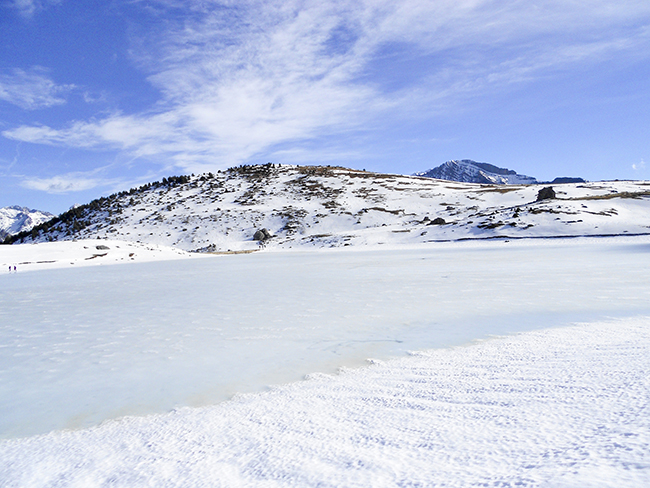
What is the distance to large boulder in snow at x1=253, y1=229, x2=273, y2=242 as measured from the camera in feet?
147

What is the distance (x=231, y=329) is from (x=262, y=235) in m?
39.7

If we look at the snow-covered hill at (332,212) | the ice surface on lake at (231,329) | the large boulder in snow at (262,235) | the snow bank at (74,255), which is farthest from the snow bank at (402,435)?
the large boulder in snow at (262,235)

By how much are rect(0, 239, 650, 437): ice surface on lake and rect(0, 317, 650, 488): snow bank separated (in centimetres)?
49

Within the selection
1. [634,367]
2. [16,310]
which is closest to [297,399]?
[634,367]

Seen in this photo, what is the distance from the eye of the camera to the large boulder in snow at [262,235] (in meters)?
44.8

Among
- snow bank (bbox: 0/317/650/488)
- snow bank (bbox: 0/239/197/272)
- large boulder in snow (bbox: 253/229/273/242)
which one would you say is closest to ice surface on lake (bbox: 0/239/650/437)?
snow bank (bbox: 0/317/650/488)

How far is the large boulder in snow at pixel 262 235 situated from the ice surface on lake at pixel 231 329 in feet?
112

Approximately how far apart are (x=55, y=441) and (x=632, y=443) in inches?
148

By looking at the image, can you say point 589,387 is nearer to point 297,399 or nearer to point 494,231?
point 297,399

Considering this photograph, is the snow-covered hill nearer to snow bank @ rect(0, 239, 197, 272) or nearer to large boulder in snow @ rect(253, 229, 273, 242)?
large boulder in snow @ rect(253, 229, 273, 242)

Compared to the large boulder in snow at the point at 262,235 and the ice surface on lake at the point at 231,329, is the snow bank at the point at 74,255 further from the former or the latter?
the ice surface on lake at the point at 231,329

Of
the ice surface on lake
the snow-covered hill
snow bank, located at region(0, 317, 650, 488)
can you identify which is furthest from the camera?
the snow-covered hill

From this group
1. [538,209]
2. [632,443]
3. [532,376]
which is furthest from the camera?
[538,209]

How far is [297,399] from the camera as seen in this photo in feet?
10.6
